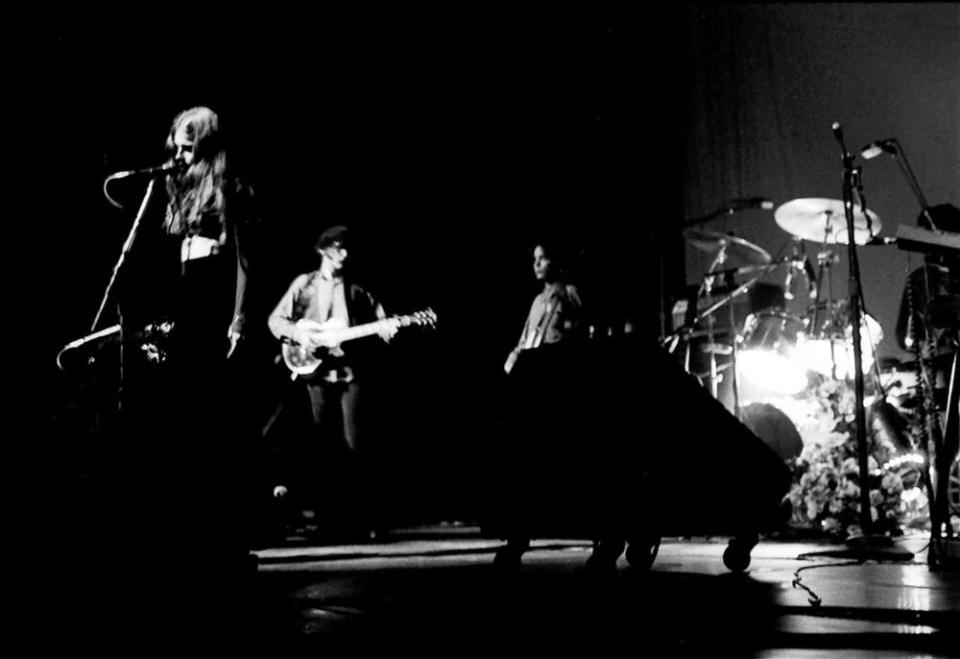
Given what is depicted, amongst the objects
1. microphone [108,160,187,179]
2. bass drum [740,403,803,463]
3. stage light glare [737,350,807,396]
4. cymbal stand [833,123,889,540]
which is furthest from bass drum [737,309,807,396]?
microphone [108,160,187,179]

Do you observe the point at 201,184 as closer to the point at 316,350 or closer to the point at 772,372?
the point at 316,350

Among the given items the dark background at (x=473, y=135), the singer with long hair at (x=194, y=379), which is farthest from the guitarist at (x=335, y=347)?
the singer with long hair at (x=194, y=379)

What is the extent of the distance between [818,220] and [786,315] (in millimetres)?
701

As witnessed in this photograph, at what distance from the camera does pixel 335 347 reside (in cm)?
532

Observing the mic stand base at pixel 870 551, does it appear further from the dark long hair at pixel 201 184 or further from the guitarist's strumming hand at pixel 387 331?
the guitarist's strumming hand at pixel 387 331

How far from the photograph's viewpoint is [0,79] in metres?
5.16

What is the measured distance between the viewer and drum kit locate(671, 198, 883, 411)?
558cm

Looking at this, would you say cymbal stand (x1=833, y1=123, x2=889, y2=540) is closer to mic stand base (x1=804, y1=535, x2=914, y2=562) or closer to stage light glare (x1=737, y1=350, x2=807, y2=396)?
mic stand base (x1=804, y1=535, x2=914, y2=562)

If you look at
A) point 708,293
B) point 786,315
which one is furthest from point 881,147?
point 708,293

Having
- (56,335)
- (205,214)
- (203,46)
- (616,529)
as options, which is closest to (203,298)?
(205,214)

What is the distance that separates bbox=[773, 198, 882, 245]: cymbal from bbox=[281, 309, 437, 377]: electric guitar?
279cm

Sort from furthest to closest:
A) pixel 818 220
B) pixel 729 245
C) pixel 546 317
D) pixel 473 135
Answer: pixel 473 135 → pixel 729 245 → pixel 818 220 → pixel 546 317

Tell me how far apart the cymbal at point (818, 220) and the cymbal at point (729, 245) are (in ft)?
Answer: 0.93

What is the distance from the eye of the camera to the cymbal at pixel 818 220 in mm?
5508
